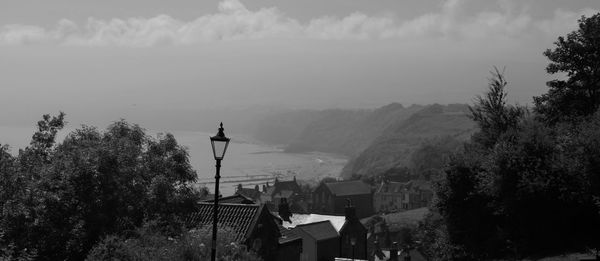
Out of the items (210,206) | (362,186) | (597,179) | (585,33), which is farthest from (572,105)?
(362,186)

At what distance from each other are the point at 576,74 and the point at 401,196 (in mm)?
116525

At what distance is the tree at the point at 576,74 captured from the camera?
40.2m

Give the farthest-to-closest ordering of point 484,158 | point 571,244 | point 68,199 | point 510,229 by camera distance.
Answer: point 484,158, point 510,229, point 571,244, point 68,199

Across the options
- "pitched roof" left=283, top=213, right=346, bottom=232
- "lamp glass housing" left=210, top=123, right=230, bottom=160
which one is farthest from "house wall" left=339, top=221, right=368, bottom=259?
"lamp glass housing" left=210, top=123, right=230, bottom=160

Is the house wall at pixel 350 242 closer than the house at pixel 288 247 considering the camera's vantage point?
No

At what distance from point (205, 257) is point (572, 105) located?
102 ft

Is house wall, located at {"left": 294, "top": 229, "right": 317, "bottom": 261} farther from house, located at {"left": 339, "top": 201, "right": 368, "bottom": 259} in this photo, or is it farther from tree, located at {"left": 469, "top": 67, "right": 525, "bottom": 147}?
tree, located at {"left": 469, "top": 67, "right": 525, "bottom": 147}

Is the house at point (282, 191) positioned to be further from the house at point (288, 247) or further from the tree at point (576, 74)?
the house at point (288, 247)

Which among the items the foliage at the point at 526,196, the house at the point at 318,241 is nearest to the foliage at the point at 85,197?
the foliage at the point at 526,196

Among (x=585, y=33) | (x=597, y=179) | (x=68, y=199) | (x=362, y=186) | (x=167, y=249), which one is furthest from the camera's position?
(x=362, y=186)

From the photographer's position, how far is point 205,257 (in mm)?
17859

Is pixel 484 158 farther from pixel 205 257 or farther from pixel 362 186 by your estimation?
pixel 362 186

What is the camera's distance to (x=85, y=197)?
22.0 metres

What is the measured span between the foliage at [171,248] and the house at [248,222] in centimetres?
670
